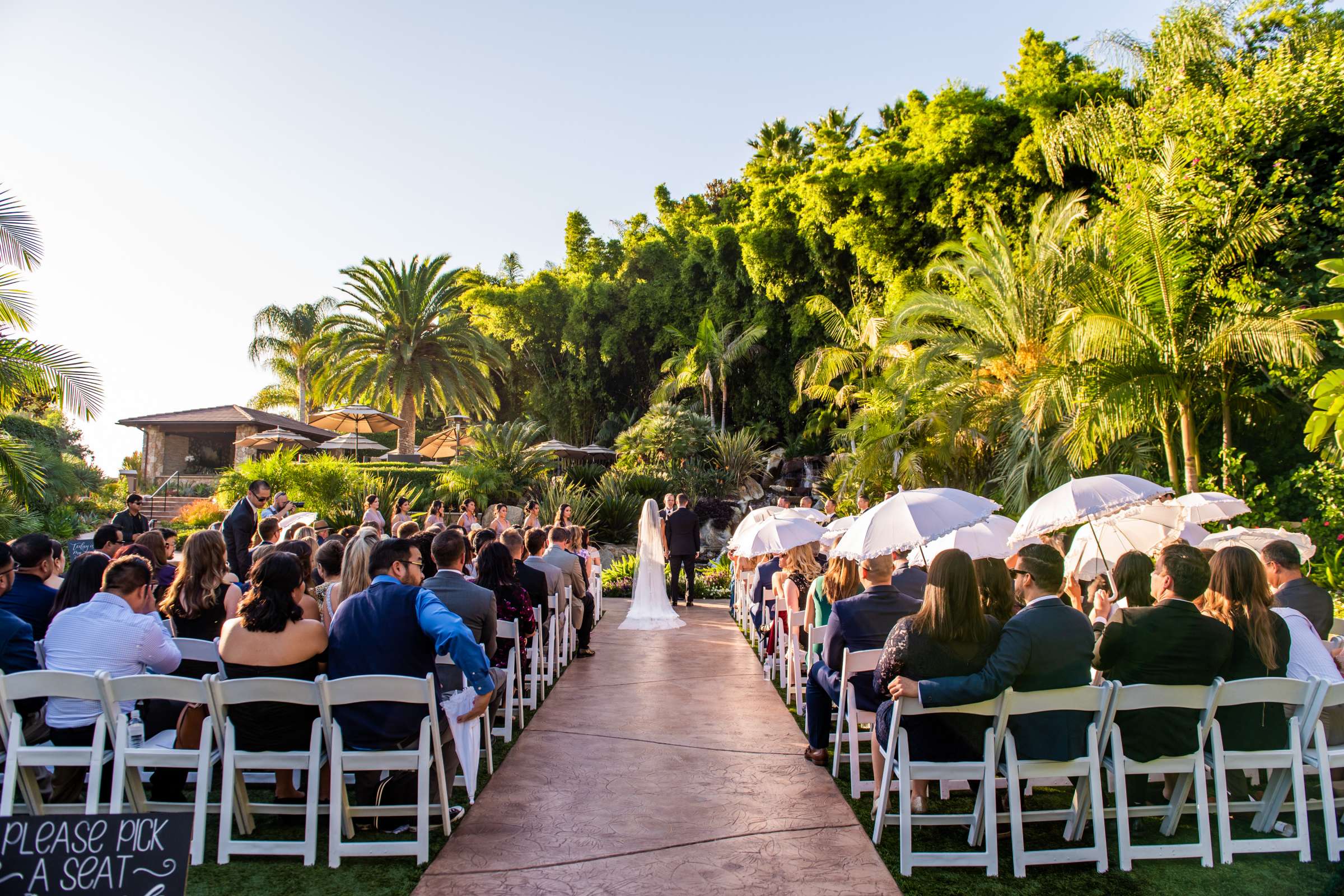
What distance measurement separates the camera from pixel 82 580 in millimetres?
5109

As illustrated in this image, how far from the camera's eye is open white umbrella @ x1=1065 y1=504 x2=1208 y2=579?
724 centimetres

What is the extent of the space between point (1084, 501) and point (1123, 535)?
1.65 meters

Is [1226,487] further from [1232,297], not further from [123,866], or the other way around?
[123,866]

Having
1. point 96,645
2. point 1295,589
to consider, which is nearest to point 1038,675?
point 1295,589

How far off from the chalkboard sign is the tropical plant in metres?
22.4

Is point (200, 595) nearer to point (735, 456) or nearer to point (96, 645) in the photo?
point (96, 645)

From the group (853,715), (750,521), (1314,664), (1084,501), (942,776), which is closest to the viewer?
(942,776)

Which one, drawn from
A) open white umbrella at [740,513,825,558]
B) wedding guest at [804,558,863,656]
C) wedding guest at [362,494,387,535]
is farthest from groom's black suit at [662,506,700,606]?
wedding guest at [804,558,863,656]

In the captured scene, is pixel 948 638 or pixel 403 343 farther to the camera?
pixel 403 343

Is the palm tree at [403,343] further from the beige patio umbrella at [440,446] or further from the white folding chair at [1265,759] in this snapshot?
the white folding chair at [1265,759]

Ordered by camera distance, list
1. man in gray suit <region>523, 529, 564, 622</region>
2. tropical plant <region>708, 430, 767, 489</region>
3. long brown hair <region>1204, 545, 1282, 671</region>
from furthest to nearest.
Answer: tropical plant <region>708, 430, 767, 489</region>, man in gray suit <region>523, 529, 564, 622</region>, long brown hair <region>1204, 545, 1282, 671</region>

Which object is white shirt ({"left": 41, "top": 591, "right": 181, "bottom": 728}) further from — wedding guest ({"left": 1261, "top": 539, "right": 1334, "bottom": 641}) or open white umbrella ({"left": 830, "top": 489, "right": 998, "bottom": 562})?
wedding guest ({"left": 1261, "top": 539, "right": 1334, "bottom": 641})

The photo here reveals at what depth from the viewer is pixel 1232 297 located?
40.6ft

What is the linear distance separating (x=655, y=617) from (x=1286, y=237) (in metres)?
10.6
